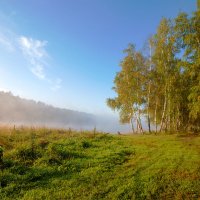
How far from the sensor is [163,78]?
38.3m

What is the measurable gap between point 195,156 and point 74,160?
849cm

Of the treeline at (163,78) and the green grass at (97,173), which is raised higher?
the treeline at (163,78)

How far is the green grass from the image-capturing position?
10.5m

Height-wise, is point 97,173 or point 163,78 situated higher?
point 163,78

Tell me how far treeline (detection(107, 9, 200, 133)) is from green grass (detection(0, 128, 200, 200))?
1454 cm

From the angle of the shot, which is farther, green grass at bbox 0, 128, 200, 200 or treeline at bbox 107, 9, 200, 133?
treeline at bbox 107, 9, 200, 133

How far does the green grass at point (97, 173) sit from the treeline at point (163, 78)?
14.5 meters

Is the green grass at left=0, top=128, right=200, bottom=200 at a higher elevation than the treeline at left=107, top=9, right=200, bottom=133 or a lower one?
lower

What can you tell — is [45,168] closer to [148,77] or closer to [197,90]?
[197,90]

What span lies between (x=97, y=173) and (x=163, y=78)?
28.3m

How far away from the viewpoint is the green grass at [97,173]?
34.5 ft

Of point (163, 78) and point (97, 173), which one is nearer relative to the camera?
point (97, 173)

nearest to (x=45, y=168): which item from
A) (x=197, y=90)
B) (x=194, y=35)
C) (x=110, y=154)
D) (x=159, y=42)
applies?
(x=110, y=154)

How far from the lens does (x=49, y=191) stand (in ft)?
34.6
